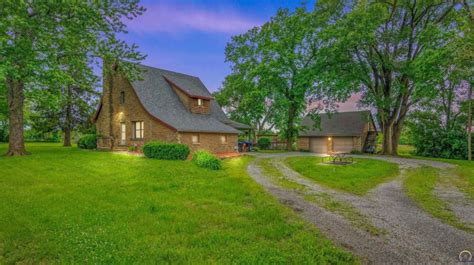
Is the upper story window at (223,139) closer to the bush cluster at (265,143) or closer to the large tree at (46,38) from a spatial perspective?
the large tree at (46,38)

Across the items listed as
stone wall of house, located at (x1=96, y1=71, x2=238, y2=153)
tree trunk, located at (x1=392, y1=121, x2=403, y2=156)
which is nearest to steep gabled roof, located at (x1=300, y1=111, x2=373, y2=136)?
tree trunk, located at (x1=392, y1=121, x2=403, y2=156)

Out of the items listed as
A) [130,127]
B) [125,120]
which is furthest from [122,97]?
[130,127]

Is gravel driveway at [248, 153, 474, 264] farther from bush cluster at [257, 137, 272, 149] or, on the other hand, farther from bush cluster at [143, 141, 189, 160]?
bush cluster at [257, 137, 272, 149]

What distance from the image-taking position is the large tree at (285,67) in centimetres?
2989

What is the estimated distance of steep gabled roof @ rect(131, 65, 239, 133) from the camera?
2377 centimetres

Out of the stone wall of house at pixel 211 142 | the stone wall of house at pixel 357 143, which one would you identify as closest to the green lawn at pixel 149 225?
the stone wall of house at pixel 211 142

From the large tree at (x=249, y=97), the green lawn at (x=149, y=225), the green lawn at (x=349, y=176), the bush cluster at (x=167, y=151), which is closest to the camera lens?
the green lawn at (x=149, y=225)

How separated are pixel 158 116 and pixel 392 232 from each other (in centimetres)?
2070

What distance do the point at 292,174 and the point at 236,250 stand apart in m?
10.3

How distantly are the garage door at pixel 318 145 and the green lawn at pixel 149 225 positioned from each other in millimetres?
29949

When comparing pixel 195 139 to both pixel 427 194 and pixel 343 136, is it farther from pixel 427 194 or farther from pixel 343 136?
pixel 343 136

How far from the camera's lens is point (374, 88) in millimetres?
28281

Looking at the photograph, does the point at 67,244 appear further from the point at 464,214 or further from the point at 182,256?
the point at 464,214

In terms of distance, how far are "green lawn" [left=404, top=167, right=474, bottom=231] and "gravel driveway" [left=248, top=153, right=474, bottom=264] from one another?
340 mm
